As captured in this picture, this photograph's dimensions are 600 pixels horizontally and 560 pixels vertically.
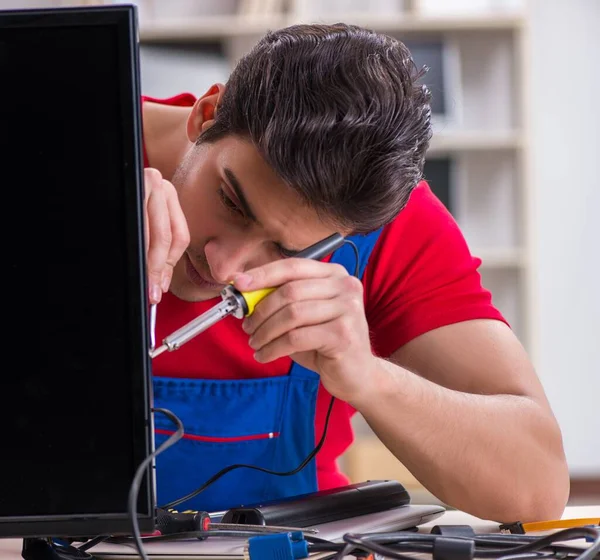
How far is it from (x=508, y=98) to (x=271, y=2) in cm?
85

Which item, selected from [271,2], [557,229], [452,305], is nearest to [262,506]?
[452,305]

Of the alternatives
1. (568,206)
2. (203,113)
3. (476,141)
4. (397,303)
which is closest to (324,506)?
(397,303)

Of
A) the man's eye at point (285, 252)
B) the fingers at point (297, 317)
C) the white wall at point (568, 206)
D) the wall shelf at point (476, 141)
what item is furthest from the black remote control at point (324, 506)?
the white wall at point (568, 206)

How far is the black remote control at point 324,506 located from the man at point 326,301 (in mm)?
79

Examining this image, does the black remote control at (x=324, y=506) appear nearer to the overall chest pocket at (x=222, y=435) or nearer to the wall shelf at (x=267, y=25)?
the overall chest pocket at (x=222, y=435)

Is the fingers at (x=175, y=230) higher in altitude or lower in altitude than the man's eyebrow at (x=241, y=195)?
lower

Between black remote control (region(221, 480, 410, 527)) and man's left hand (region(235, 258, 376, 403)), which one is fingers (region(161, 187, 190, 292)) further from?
black remote control (region(221, 480, 410, 527))

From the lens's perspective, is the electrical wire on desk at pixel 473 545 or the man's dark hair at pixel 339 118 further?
the man's dark hair at pixel 339 118

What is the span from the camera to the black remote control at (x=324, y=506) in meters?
0.83

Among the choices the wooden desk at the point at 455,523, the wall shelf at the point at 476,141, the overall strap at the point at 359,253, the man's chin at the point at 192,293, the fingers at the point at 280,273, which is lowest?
the wooden desk at the point at 455,523

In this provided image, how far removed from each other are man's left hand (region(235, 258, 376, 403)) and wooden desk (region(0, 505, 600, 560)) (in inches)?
7.4

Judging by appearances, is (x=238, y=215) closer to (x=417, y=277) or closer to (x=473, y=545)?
(x=417, y=277)

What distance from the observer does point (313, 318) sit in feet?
2.69

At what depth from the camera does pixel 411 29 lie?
9.27 feet
